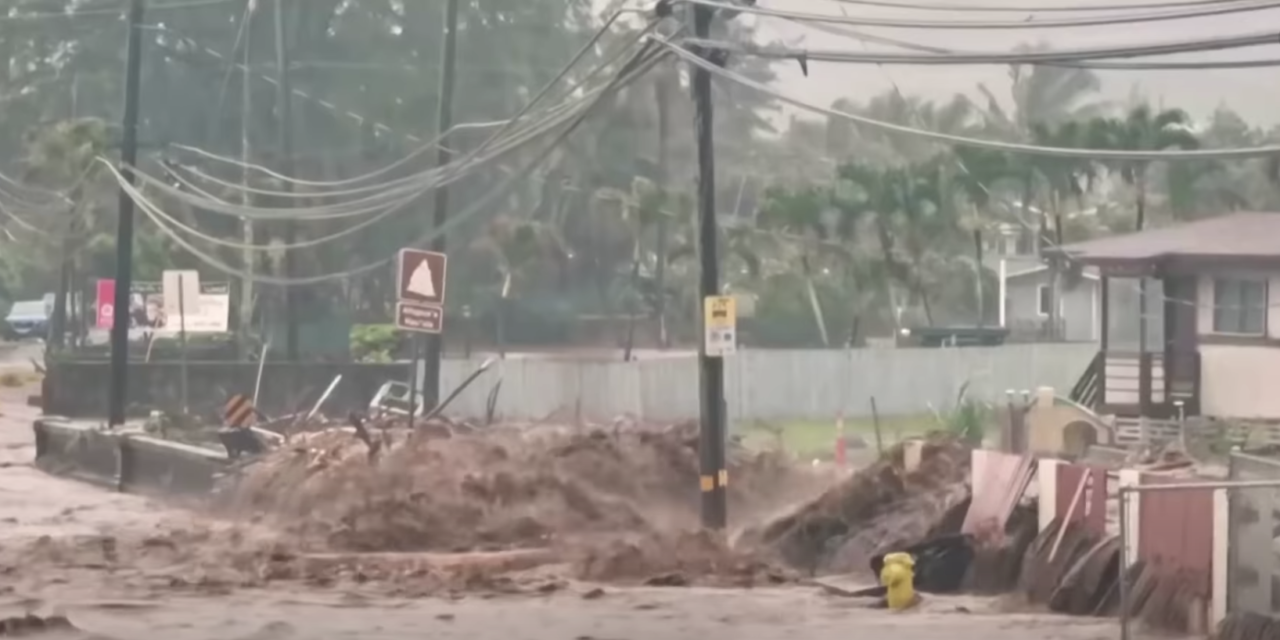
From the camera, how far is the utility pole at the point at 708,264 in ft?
48.9

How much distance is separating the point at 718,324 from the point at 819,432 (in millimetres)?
5319

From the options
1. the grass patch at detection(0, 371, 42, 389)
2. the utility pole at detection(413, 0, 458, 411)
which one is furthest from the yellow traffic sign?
the grass patch at detection(0, 371, 42, 389)

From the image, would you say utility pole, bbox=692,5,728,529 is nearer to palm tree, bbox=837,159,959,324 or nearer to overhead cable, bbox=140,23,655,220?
overhead cable, bbox=140,23,655,220

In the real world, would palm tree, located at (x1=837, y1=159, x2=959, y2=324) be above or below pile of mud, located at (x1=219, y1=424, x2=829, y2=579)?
above

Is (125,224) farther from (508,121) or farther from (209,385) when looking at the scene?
(508,121)

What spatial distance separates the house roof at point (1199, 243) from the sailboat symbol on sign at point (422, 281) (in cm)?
649

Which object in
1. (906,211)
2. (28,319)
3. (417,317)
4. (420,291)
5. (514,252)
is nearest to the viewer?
(906,211)

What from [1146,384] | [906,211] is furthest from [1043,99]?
[906,211]

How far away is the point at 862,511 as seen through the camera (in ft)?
51.9

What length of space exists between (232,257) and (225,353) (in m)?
1.94

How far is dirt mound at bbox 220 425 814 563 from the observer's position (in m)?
16.6

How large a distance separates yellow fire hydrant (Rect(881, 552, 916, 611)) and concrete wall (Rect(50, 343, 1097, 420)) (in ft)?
13.9

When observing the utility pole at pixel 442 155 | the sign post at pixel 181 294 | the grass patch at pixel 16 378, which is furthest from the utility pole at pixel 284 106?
the grass patch at pixel 16 378

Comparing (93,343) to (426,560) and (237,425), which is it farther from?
(426,560)
